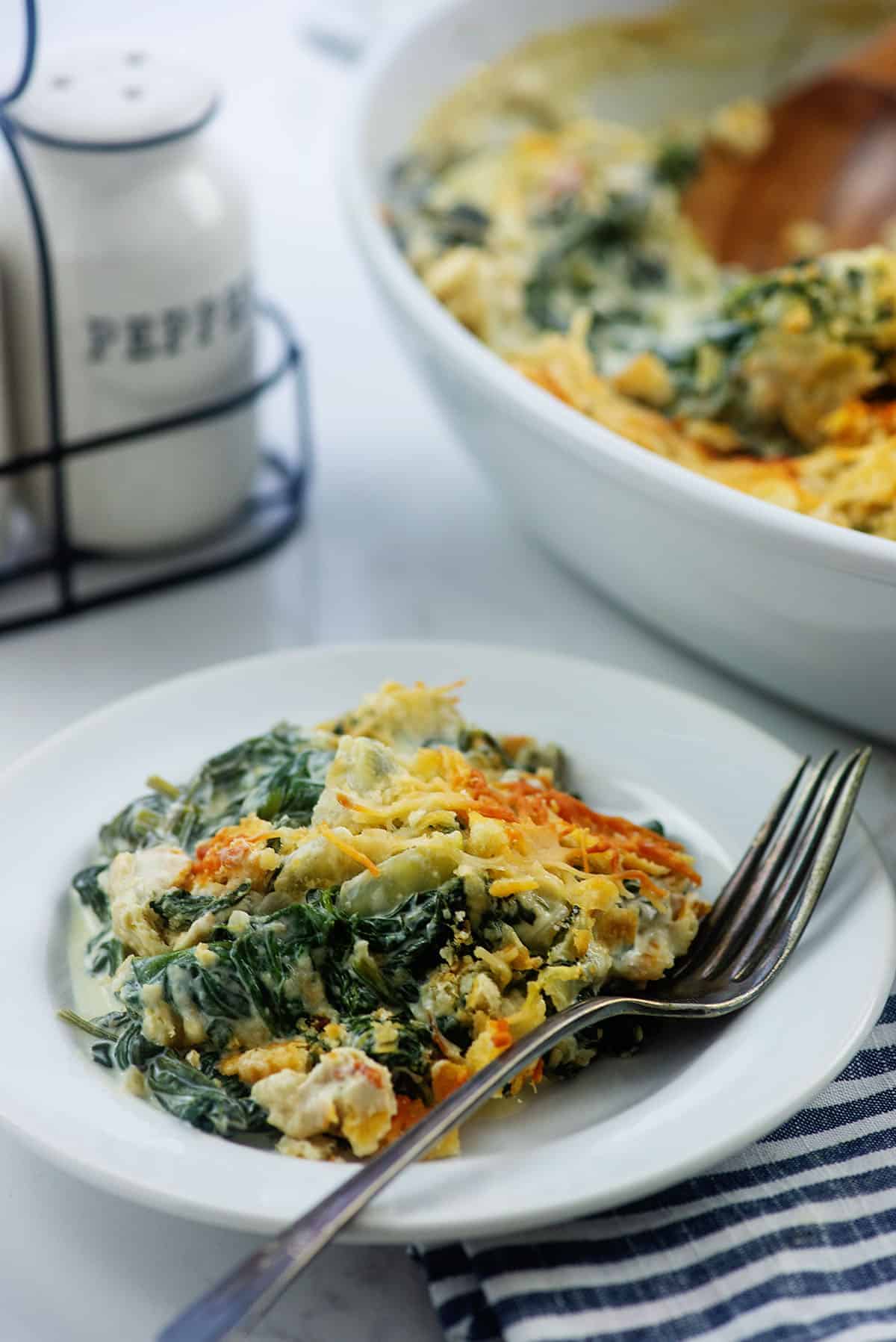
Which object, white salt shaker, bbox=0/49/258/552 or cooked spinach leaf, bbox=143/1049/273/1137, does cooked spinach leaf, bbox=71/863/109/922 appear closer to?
cooked spinach leaf, bbox=143/1049/273/1137

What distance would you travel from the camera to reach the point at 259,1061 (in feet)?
2.84

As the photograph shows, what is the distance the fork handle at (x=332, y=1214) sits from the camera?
70 cm

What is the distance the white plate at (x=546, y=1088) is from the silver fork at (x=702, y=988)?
0.02m

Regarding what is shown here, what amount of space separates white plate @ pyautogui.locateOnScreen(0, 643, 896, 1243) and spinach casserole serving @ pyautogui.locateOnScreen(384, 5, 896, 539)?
258 mm

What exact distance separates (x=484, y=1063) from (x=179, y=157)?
3.03 feet

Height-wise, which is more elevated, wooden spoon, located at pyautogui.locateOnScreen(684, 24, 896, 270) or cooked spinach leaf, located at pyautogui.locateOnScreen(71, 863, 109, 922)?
wooden spoon, located at pyautogui.locateOnScreen(684, 24, 896, 270)

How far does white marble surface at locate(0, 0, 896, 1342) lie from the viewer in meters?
0.88

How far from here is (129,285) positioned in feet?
4.51

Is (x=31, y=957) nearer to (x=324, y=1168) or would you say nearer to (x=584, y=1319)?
(x=324, y=1168)

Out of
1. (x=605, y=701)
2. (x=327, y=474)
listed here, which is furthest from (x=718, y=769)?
(x=327, y=474)

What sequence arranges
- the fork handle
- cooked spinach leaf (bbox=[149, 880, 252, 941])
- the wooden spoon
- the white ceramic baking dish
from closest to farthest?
the fork handle → cooked spinach leaf (bbox=[149, 880, 252, 941]) → the white ceramic baking dish → the wooden spoon

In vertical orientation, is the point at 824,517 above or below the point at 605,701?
above

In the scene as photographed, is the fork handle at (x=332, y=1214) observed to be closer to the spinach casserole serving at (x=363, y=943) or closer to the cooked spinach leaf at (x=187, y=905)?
the spinach casserole serving at (x=363, y=943)

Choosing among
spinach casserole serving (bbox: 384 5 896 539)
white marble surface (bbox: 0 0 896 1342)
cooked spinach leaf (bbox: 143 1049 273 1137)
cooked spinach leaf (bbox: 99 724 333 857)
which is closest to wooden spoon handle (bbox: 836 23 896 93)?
spinach casserole serving (bbox: 384 5 896 539)
